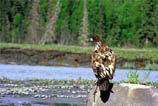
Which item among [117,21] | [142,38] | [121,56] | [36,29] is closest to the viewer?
[121,56]

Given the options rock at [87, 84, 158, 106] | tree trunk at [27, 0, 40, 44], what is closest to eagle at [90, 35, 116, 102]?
rock at [87, 84, 158, 106]

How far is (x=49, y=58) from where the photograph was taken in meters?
69.0

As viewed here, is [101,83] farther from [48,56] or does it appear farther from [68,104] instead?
[48,56]

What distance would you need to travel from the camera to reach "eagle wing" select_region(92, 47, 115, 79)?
11680 millimetres

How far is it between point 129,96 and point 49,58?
186 feet

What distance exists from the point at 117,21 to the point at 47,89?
99.0m

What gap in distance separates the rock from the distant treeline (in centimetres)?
7904

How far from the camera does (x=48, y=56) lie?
228ft

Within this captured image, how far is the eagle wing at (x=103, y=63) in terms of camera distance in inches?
460

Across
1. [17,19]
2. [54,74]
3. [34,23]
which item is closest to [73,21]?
[17,19]

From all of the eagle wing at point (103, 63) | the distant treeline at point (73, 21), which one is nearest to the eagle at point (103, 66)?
the eagle wing at point (103, 63)

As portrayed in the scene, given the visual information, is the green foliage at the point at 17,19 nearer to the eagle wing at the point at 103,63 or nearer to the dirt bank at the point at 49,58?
the dirt bank at the point at 49,58

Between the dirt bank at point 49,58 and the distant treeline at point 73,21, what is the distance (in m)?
24.8

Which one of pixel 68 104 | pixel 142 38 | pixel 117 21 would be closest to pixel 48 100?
pixel 68 104
